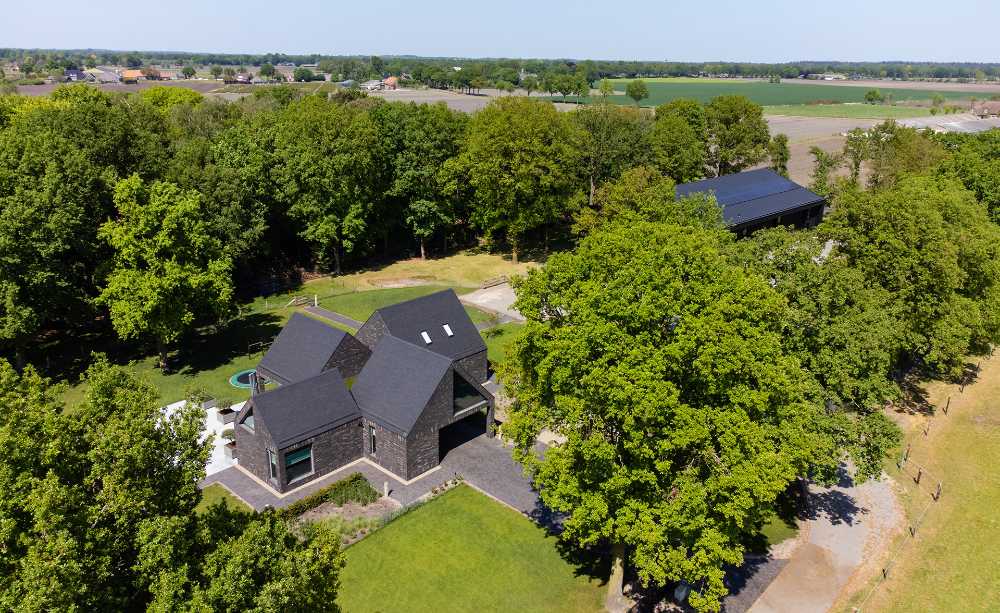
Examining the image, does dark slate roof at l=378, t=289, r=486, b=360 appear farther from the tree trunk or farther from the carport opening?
the tree trunk

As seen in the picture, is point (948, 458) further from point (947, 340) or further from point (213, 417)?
point (213, 417)

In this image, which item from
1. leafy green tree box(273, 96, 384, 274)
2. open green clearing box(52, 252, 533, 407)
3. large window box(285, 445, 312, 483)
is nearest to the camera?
large window box(285, 445, 312, 483)

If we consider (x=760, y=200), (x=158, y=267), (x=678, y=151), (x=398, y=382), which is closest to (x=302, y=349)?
(x=398, y=382)

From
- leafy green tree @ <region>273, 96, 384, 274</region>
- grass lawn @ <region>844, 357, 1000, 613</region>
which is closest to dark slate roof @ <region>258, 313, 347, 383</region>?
leafy green tree @ <region>273, 96, 384, 274</region>

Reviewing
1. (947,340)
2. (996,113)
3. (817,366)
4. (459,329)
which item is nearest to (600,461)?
(817,366)

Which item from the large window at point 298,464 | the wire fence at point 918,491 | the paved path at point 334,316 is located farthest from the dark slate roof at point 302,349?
the wire fence at point 918,491

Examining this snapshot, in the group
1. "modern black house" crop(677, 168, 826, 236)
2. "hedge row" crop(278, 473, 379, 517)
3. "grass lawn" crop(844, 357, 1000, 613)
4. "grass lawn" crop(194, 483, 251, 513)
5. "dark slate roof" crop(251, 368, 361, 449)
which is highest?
"modern black house" crop(677, 168, 826, 236)

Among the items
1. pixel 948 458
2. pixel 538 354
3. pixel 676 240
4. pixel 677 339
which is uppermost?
pixel 676 240
